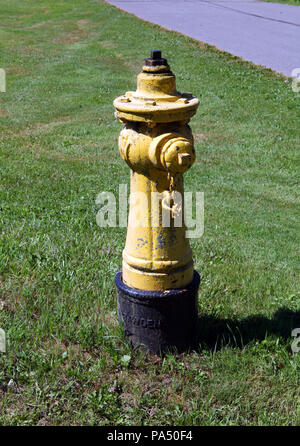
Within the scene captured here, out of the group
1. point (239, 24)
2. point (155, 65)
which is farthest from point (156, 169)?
point (239, 24)

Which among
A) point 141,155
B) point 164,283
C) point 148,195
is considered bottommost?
point 164,283

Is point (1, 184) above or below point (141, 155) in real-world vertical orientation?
below

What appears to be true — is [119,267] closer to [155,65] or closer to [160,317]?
[160,317]

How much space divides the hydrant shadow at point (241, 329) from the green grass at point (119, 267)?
12mm

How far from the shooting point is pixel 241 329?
3.10 metres

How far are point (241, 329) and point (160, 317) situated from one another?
60 centimetres

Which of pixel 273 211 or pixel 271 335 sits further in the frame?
pixel 273 211

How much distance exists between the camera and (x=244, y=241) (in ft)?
15.2

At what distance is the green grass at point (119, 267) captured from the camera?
100 inches

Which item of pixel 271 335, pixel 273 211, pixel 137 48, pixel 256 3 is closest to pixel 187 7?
pixel 256 3

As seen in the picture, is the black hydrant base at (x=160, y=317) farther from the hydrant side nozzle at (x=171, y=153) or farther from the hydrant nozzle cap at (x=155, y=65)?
the hydrant nozzle cap at (x=155, y=65)
